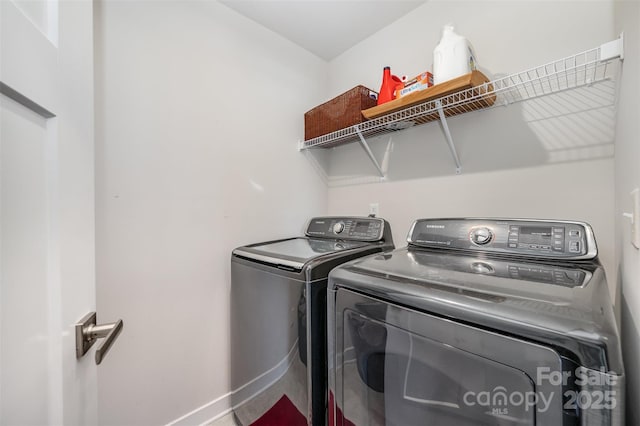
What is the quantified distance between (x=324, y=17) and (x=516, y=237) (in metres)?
1.75

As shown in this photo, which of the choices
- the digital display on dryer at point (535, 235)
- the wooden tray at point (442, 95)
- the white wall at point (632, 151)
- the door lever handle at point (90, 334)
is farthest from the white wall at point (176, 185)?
the white wall at point (632, 151)

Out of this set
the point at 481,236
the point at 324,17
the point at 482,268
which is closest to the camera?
the point at 482,268

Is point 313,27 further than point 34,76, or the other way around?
point 313,27

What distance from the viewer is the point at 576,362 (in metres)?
0.49

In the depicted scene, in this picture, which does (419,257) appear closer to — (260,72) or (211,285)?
(211,285)

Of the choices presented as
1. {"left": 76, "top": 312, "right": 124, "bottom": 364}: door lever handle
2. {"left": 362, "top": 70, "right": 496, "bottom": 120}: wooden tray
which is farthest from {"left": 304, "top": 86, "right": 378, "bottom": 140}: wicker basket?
{"left": 76, "top": 312, "right": 124, "bottom": 364}: door lever handle

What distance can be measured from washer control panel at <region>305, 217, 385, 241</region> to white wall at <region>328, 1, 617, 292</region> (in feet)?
0.83

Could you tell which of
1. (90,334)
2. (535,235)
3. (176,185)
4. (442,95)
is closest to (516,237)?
(535,235)

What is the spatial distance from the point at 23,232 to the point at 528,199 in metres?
1.74

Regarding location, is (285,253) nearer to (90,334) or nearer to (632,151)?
(90,334)

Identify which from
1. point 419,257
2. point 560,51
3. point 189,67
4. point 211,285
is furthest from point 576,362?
point 189,67

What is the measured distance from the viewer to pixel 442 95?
47.5 inches

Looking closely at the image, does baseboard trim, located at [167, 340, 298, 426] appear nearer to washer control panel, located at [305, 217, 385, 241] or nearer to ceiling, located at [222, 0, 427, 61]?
washer control panel, located at [305, 217, 385, 241]

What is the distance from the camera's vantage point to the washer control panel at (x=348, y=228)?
1.58 m
